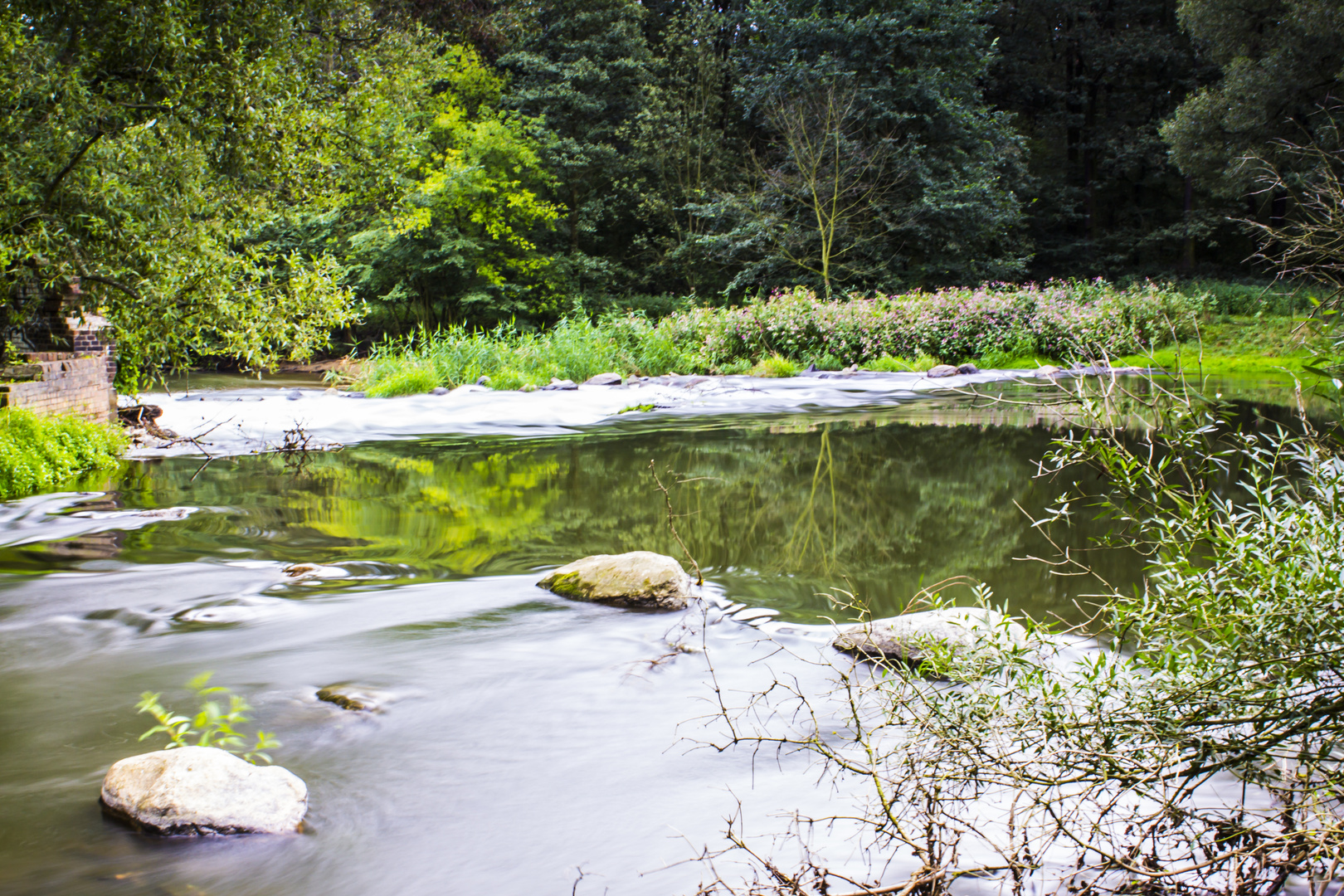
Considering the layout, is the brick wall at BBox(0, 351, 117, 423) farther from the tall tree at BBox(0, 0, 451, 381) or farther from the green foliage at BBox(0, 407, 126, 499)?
the tall tree at BBox(0, 0, 451, 381)

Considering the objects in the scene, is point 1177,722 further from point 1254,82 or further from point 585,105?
point 585,105

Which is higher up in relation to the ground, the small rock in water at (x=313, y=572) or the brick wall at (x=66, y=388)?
the brick wall at (x=66, y=388)

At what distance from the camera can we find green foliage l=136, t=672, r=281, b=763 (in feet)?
10.9

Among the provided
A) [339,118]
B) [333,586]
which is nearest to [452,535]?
[333,586]

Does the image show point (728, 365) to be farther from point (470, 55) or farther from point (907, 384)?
point (470, 55)

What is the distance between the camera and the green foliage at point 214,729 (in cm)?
331

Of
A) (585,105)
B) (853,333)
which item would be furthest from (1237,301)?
(585,105)

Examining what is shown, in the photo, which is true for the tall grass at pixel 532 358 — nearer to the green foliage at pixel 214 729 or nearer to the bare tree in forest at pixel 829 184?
the bare tree in forest at pixel 829 184

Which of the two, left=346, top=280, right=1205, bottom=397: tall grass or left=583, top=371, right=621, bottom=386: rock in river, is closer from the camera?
left=583, top=371, right=621, bottom=386: rock in river

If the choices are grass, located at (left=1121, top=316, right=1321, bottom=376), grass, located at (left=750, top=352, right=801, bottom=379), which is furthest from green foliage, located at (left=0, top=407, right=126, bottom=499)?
grass, located at (left=1121, top=316, right=1321, bottom=376)

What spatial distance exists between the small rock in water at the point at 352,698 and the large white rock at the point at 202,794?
0.79m

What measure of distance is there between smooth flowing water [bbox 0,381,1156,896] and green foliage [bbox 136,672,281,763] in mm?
104

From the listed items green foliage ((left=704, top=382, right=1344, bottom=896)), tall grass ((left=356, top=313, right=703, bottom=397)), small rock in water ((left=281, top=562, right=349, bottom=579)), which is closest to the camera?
green foliage ((left=704, top=382, right=1344, bottom=896))

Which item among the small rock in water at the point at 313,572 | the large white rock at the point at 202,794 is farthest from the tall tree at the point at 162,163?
the large white rock at the point at 202,794
